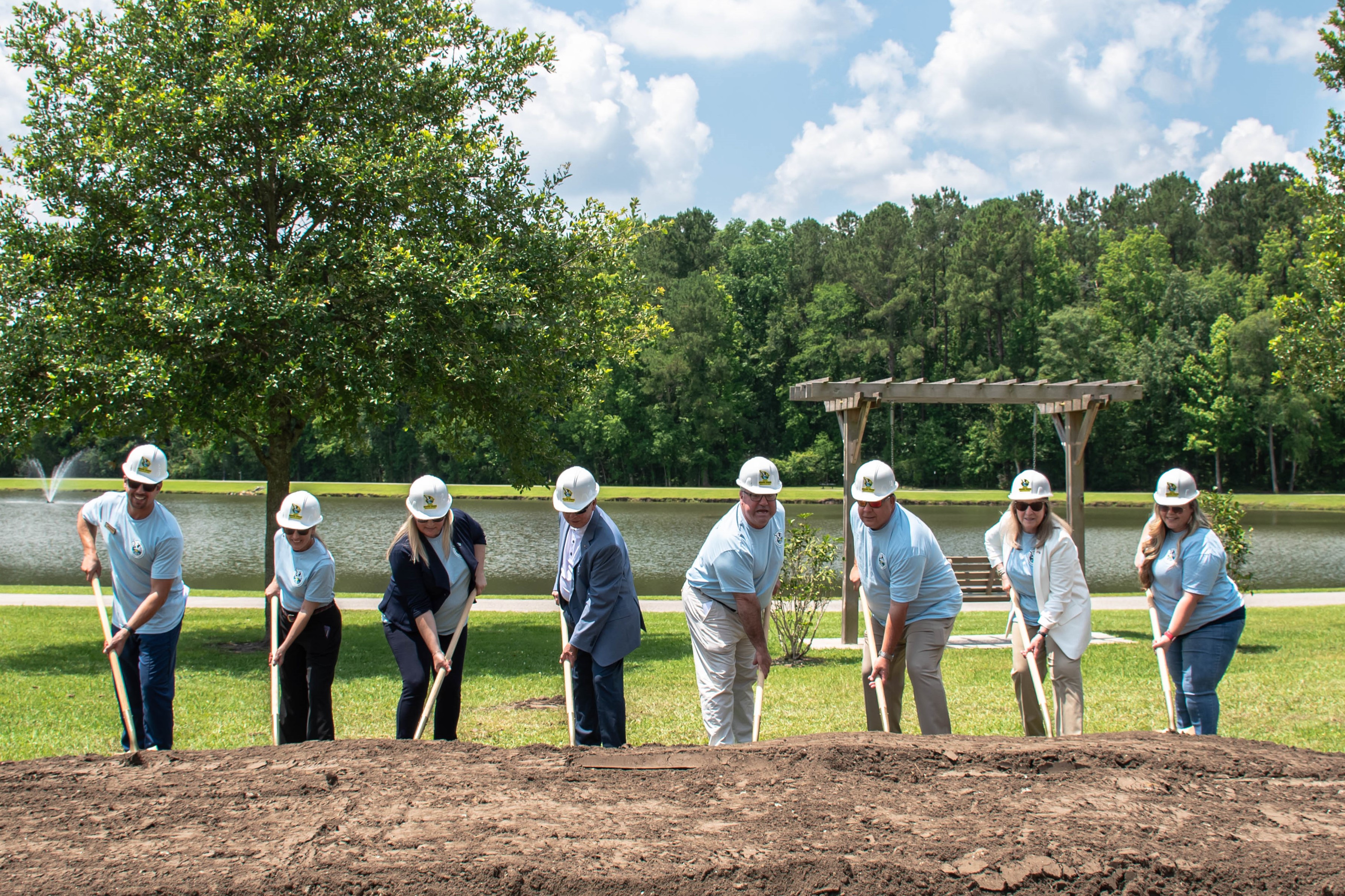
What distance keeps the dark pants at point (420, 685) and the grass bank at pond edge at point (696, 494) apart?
119 ft

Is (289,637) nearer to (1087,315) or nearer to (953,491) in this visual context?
(953,491)

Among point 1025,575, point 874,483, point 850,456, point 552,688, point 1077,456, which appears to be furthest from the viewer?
point 1077,456

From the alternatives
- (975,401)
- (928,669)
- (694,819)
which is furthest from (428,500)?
(975,401)

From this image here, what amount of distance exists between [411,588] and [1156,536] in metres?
4.31

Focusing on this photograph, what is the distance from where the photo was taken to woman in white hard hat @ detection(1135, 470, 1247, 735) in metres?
5.27

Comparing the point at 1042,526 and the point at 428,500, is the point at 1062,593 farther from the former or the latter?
the point at 428,500

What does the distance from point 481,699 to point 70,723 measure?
10.2 feet

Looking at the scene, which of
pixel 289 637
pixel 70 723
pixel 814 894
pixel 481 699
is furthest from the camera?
pixel 481 699

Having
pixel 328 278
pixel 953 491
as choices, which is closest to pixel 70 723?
pixel 328 278

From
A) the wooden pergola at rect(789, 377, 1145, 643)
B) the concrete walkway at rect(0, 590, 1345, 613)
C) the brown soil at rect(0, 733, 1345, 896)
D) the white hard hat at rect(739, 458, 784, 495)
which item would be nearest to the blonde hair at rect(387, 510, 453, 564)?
the brown soil at rect(0, 733, 1345, 896)

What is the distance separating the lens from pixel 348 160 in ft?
32.8

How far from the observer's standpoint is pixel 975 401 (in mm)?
12031

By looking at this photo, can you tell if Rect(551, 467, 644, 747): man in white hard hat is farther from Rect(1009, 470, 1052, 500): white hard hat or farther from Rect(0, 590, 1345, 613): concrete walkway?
Rect(0, 590, 1345, 613): concrete walkway

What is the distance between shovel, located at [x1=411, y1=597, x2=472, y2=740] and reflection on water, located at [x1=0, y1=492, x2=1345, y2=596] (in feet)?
39.2
